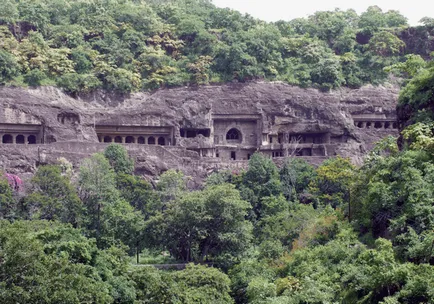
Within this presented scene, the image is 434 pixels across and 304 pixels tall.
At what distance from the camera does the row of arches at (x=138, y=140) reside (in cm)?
5062

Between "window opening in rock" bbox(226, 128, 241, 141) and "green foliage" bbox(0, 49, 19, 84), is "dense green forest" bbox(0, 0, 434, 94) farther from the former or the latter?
"window opening in rock" bbox(226, 128, 241, 141)

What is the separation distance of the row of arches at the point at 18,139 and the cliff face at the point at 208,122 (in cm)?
6

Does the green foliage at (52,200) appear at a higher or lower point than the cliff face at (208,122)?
lower

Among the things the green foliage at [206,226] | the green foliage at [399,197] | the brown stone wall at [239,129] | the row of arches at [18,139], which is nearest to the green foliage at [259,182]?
the brown stone wall at [239,129]

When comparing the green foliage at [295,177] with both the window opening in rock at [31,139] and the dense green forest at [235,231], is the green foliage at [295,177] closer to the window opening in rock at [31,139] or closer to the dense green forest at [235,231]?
the dense green forest at [235,231]

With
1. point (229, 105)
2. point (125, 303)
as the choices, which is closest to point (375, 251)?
point (125, 303)

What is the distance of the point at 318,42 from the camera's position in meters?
57.8

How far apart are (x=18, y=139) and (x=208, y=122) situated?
434 inches

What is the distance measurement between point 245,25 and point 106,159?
20719 millimetres

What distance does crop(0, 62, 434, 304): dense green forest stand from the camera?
976 inches

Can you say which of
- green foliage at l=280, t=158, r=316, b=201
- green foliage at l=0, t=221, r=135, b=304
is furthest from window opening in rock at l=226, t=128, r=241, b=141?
green foliage at l=0, t=221, r=135, b=304

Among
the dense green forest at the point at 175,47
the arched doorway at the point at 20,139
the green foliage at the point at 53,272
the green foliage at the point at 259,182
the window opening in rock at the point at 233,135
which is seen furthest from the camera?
the window opening in rock at the point at 233,135

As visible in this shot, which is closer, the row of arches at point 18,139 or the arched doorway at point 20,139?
the row of arches at point 18,139

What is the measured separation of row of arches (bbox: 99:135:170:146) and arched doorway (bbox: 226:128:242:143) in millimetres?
4053
